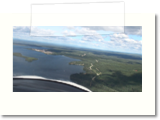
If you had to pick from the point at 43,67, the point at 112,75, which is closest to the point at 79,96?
the point at 112,75

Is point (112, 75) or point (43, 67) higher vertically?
point (43, 67)

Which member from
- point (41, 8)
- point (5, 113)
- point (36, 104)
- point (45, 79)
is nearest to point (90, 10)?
point (41, 8)

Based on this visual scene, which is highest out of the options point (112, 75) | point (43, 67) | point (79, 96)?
point (43, 67)

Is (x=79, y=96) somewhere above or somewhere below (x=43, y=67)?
below

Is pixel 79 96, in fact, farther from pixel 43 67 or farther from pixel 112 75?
pixel 43 67
